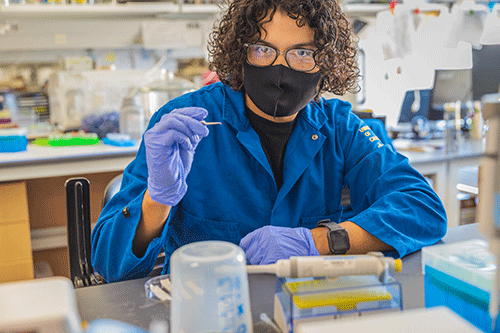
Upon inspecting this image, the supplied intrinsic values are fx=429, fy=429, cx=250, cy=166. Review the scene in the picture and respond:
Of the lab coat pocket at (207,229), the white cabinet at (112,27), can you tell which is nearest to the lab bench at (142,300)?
the lab coat pocket at (207,229)

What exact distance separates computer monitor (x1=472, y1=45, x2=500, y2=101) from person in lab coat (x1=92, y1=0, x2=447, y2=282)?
194cm

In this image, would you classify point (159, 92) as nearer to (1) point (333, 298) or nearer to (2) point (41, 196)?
(2) point (41, 196)

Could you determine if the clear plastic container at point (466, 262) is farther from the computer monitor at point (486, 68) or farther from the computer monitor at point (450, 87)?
the computer monitor at point (450, 87)

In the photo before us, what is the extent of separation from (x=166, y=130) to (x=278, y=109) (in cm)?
42

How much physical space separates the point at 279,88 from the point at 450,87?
244 centimetres

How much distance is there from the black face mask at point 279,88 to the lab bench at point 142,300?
0.53m

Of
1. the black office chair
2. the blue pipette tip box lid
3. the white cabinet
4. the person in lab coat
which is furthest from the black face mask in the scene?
the white cabinet

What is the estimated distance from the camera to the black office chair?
53.4 inches

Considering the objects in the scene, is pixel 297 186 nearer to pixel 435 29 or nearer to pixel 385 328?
pixel 385 328

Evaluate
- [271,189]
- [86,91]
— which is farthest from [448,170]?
[86,91]

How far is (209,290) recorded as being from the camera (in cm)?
54

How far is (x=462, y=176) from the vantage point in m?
2.90

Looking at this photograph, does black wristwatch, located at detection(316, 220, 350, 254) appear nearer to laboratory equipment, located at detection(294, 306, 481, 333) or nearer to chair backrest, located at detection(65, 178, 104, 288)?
laboratory equipment, located at detection(294, 306, 481, 333)

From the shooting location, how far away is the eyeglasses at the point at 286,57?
117 cm
